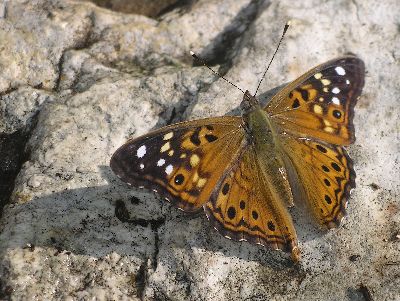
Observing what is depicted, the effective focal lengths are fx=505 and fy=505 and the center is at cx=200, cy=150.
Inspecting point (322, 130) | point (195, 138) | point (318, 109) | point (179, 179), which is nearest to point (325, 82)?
point (318, 109)

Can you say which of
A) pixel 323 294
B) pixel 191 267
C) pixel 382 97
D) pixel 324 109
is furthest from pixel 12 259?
pixel 382 97

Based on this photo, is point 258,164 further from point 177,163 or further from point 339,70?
point 339,70

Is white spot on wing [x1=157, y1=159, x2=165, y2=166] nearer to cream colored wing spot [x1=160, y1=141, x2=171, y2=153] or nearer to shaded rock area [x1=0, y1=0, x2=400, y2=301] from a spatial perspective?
cream colored wing spot [x1=160, y1=141, x2=171, y2=153]

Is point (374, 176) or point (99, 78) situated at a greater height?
point (99, 78)

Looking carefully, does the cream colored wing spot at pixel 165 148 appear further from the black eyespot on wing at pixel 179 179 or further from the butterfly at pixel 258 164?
the black eyespot on wing at pixel 179 179

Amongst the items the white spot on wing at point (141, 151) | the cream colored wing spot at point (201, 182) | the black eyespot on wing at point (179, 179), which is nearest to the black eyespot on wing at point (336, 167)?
the cream colored wing spot at point (201, 182)

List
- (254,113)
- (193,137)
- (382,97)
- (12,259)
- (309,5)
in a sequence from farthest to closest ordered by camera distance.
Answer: (309,5)
(382,97)
(254,113)
(193,137)
(12,259)

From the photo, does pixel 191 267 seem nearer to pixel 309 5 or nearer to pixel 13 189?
pixel 13 189
